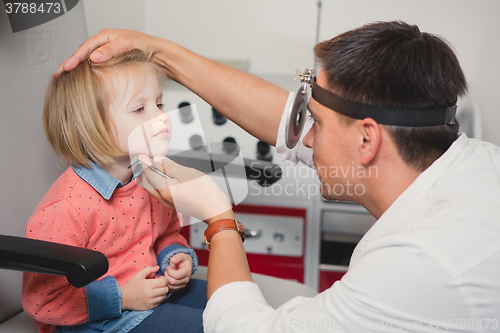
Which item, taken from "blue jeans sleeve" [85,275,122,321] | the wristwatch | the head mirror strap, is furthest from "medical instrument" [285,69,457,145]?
"blue jeans sleeve" [85,275,122,321]

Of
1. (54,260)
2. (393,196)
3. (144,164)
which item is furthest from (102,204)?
(393,196)

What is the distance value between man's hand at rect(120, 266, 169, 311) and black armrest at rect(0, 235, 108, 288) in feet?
0.68

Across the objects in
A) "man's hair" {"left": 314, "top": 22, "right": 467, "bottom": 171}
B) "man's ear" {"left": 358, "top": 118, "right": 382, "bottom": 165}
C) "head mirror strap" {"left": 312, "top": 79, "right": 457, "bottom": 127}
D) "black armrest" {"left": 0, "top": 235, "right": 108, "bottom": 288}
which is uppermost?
"man's hair" {"left": 314, "top": 22, "right": 467, "bottom": 171}

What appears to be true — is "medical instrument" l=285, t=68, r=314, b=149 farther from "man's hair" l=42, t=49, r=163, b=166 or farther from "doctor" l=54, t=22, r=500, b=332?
"man's hair" l=42, t=49, r=163, b=166

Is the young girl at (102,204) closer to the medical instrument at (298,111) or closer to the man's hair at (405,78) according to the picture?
the medical instrument at (298,111)

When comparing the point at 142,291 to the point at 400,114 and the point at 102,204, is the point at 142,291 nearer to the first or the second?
the point at 102,204

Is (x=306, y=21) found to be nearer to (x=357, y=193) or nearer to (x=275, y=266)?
(x=275, y=266)

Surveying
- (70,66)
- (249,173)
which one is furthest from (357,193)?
(70,66)

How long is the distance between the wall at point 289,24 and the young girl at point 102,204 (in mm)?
911

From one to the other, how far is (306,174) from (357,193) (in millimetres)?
770

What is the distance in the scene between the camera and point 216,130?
986 millimetres

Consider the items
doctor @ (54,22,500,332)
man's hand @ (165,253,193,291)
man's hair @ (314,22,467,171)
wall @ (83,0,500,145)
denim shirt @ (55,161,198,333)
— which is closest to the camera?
doctor @ (54,22,500,332)

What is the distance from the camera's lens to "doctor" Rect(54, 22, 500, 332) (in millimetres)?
552

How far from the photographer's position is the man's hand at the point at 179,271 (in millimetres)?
869
